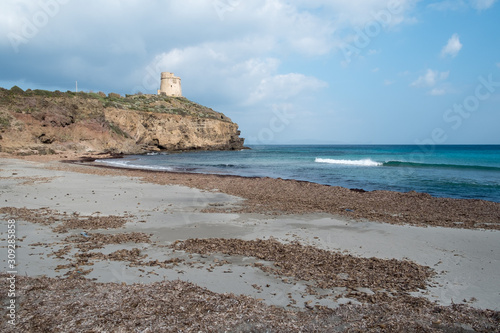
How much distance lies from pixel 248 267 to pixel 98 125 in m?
47.5

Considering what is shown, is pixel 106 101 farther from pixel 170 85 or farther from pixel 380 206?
pixel 380 206

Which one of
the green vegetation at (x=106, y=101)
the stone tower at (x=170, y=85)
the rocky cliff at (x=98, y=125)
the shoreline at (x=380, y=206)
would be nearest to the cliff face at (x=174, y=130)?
the rocky cliff at (x=98, y=125)

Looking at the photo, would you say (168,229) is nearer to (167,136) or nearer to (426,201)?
(426,201)

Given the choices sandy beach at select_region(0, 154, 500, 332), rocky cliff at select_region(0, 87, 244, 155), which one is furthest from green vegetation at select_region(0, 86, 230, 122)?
sandy beach at select_region(0, 154, 500, 332)

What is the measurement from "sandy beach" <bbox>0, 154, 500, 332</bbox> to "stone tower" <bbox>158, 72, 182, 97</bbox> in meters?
93.0

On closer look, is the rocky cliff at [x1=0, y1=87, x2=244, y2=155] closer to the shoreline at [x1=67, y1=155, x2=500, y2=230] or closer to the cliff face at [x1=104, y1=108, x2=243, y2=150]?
the cliff face at [x1=104, y1=108, x2=243, y2=150]

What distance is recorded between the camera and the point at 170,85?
327 ft

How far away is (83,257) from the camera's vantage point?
559 cm

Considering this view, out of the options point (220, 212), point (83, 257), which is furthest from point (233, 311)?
point (220, 212)

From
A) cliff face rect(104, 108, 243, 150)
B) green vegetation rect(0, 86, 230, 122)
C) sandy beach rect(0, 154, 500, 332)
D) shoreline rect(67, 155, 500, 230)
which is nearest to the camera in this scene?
sandy beach rect(0, 154, 500, 332)

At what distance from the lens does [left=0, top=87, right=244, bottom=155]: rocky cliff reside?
119ft

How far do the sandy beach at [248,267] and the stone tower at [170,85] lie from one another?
3662 inches

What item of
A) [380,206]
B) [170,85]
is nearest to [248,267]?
[380,206]

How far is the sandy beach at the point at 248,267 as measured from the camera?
3.73 m
